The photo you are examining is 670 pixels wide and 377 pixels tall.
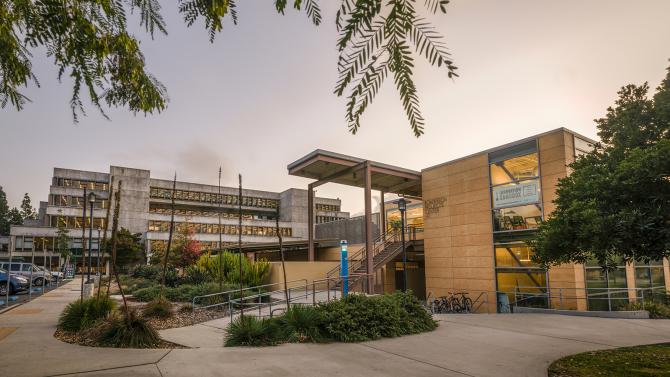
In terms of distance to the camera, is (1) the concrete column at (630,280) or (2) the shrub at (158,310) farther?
(1) the concrete column at (630,280)

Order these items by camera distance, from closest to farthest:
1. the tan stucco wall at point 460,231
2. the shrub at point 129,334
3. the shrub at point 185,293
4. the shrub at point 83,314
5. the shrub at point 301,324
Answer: the shrub at point 129,334 < the shrub at point 301,324 < the shrub at point 83,314 < the shrub at point 185,293 < the tan stucco wall at point 460,231

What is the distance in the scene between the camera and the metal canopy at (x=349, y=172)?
2284cm

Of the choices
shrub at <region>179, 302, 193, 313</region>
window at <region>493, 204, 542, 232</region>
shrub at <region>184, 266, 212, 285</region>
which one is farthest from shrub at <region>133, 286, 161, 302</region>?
window at <region>493, 204, 542, 232</region>

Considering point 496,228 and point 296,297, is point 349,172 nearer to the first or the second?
point 496,228

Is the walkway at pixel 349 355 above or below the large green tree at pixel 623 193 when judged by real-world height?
below

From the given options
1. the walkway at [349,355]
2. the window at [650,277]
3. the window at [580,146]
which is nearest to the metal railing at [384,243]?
the window at [580,146]

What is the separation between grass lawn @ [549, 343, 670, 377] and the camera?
6746 millimetres

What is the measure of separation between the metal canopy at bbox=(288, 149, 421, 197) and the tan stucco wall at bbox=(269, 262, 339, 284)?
5313 millimetres

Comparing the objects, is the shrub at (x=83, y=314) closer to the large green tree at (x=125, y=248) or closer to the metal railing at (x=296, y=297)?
the metal railing at (x=296, y=297)

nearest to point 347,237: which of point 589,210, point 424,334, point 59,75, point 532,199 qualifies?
point 532,199

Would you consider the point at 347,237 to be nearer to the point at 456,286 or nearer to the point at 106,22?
the point at 456,286

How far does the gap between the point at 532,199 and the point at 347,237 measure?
646 inches

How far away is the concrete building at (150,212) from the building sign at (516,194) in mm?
41649

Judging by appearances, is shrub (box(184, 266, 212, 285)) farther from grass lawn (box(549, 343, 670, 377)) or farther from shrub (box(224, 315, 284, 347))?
grass lawn (box(549, 343, 670, 377))
